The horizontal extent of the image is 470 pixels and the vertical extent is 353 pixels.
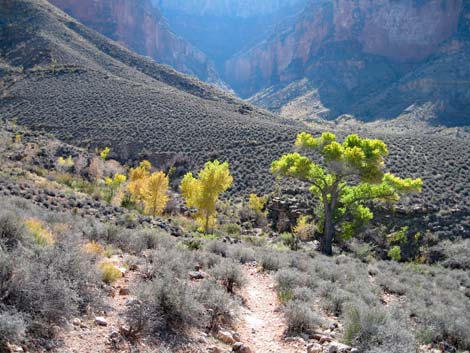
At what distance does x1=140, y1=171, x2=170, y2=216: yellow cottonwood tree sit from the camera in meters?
26.2

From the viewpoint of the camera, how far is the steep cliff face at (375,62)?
9904 centimetres

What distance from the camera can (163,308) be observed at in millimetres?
5891

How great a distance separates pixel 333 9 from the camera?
159375mm

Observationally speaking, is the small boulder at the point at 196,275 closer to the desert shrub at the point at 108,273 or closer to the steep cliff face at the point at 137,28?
the desert shrub at the point at 108,273

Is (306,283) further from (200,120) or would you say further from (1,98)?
(1,98)

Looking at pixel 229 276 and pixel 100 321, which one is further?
pixel 229 276

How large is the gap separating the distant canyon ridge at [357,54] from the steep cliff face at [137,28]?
1.26 feet

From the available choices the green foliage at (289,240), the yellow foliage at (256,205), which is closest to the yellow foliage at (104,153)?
the yellow foliage at (256,205)

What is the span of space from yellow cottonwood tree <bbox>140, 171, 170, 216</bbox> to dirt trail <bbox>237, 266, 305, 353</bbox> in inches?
670

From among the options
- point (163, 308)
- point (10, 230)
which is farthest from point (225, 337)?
point (10, 230)

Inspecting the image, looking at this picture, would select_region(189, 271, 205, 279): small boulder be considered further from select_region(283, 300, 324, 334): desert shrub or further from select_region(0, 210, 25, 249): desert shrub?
select_region(0, 210, 25, 249): desert shrub

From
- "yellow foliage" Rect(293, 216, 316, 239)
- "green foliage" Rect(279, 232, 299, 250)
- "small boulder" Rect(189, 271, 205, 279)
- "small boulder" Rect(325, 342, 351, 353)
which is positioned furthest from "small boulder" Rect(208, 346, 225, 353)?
"yellow foliage" Rect(293, 216, 316, 239)

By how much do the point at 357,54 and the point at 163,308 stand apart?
472 feet

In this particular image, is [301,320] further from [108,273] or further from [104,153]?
[104,153]
